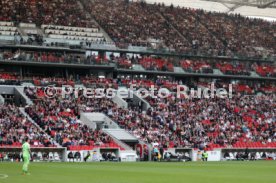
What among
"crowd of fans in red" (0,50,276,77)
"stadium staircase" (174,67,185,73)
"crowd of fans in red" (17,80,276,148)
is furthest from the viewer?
"stadium staircase" (174,67,185,73)

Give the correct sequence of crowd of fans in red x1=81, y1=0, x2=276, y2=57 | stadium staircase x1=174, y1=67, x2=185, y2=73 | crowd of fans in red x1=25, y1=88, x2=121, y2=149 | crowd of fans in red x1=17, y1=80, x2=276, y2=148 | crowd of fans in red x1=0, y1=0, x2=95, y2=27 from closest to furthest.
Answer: crowd of fans in red x1=25, y1=88, x2=121, y2=149 → crowd of fans in red x1=17, y1=80, x2=276, y2=148 → crowd of fans in red x1=0, y1=0, x2=95, y2=27 → stadium staircase x1=174, y1=67, x2=185, y2=73 → crowd of fans in red x1=81, y1=0, x2=276, y2=57

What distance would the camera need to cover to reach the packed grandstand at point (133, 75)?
62156 mm

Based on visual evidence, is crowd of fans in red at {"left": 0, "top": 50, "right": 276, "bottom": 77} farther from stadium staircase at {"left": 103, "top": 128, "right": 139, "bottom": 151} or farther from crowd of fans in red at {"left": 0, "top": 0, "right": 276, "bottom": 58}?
stadium staircase at {"left": 103, "top": 128, "right": 139, "bottom": 151}

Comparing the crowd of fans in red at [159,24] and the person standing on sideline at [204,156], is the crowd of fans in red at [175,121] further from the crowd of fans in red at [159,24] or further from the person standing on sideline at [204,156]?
the crowd of fans in red at [159,24]

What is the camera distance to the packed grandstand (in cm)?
6216

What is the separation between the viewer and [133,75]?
8525 cm

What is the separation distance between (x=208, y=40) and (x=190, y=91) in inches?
741

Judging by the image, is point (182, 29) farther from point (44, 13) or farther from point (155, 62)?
point (44, 13)

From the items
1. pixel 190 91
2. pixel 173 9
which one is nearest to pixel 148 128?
pixel 190 91

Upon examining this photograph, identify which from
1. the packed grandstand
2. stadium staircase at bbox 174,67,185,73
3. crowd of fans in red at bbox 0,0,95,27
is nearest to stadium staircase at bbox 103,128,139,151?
the packed grandstand

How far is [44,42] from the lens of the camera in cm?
8088

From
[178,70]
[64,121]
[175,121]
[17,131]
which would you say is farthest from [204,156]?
[178,70]

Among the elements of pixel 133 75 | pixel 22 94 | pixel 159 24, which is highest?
pixel 159 24

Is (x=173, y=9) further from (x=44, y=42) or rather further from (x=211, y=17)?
(x=44, y=42)
